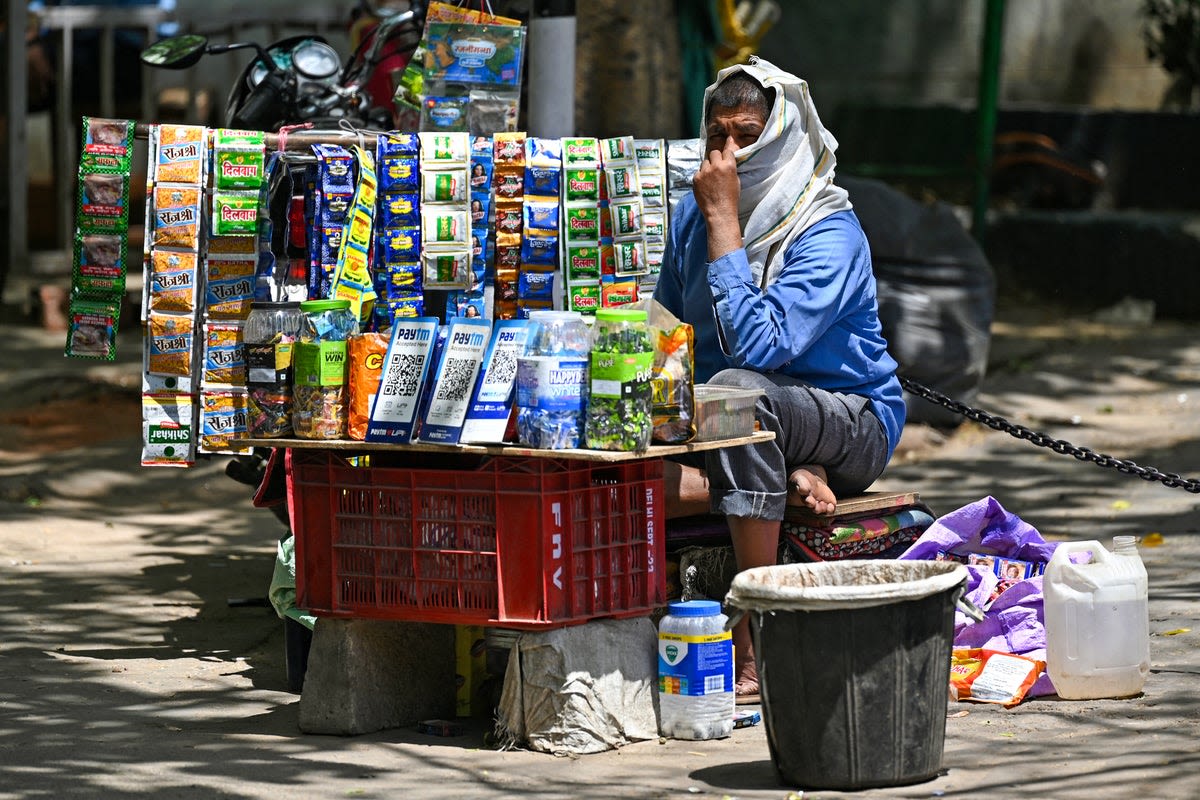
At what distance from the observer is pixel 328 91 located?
5.93m

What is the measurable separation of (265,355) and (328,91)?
192 centimetres

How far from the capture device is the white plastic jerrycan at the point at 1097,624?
4.30m

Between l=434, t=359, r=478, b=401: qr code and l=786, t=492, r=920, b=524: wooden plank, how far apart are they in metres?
1.01

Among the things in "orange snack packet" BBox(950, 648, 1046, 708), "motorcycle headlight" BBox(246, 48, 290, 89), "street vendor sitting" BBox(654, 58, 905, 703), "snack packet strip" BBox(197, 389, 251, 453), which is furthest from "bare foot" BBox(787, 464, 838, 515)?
"motorcycle headlight" BBox(246, 48, 290, 89)

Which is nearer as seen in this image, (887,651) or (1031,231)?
(887,651)

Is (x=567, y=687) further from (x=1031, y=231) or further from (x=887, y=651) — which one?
(x=1031, y=231)

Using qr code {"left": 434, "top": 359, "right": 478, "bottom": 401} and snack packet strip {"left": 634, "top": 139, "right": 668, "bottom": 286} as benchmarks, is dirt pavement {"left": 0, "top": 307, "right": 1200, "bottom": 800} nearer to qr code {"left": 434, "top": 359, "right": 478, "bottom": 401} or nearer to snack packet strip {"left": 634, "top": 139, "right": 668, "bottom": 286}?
qr code {"left": 434, "top": 359, "right": 478, "bottom": 401}

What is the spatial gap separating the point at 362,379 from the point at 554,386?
0.55 m

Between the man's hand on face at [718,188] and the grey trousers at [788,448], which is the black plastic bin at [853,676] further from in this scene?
the man's hand on face at [718,188]

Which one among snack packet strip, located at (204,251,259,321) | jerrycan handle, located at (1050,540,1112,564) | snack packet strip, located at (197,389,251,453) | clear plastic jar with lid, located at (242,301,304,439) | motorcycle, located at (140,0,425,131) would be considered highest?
motorcycle, located at (140,0,425,131)

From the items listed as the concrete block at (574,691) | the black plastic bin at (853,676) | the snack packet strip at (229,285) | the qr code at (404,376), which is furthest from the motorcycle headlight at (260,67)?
the black plastic bin at (853,676)

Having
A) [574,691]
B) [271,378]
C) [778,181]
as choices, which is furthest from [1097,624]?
[271,378]

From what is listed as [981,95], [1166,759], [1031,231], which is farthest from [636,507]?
[1031,231]

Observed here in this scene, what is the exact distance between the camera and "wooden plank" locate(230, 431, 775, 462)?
12.9 ft
